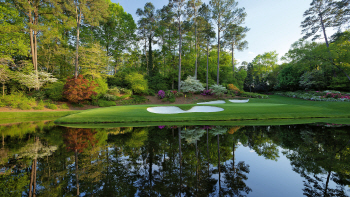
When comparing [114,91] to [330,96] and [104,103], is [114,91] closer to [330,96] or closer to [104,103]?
[104,103]

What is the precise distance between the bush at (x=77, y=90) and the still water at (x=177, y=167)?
1312 centimetres

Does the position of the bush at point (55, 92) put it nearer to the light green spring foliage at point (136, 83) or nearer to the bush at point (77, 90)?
the bush at point (77, 90)

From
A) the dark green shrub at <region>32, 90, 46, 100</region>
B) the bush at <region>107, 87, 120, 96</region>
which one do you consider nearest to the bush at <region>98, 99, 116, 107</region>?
the bush at <region>107, 87, 120, 96</region>

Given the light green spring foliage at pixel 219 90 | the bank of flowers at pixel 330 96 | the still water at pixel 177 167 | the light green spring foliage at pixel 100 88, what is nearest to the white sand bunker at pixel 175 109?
the still water at pixel 177 167

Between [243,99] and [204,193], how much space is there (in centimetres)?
2299

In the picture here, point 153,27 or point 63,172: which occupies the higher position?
point 153,27

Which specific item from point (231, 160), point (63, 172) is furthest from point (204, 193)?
point (63, 172)

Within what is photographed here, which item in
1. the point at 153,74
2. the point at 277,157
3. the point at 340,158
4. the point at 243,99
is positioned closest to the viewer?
the point at 340,158

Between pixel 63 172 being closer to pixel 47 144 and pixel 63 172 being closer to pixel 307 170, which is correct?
pixel 47 144

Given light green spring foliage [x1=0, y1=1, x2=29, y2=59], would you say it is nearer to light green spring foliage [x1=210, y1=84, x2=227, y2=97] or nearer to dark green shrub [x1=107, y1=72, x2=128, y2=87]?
dark green shrub [x1=107, y1=72, x2=128, y2=87]

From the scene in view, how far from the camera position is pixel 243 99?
23.2m

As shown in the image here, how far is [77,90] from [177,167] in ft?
62.1

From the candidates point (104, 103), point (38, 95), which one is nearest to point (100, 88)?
point (104, 103)

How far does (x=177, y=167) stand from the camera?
12.3 feet
